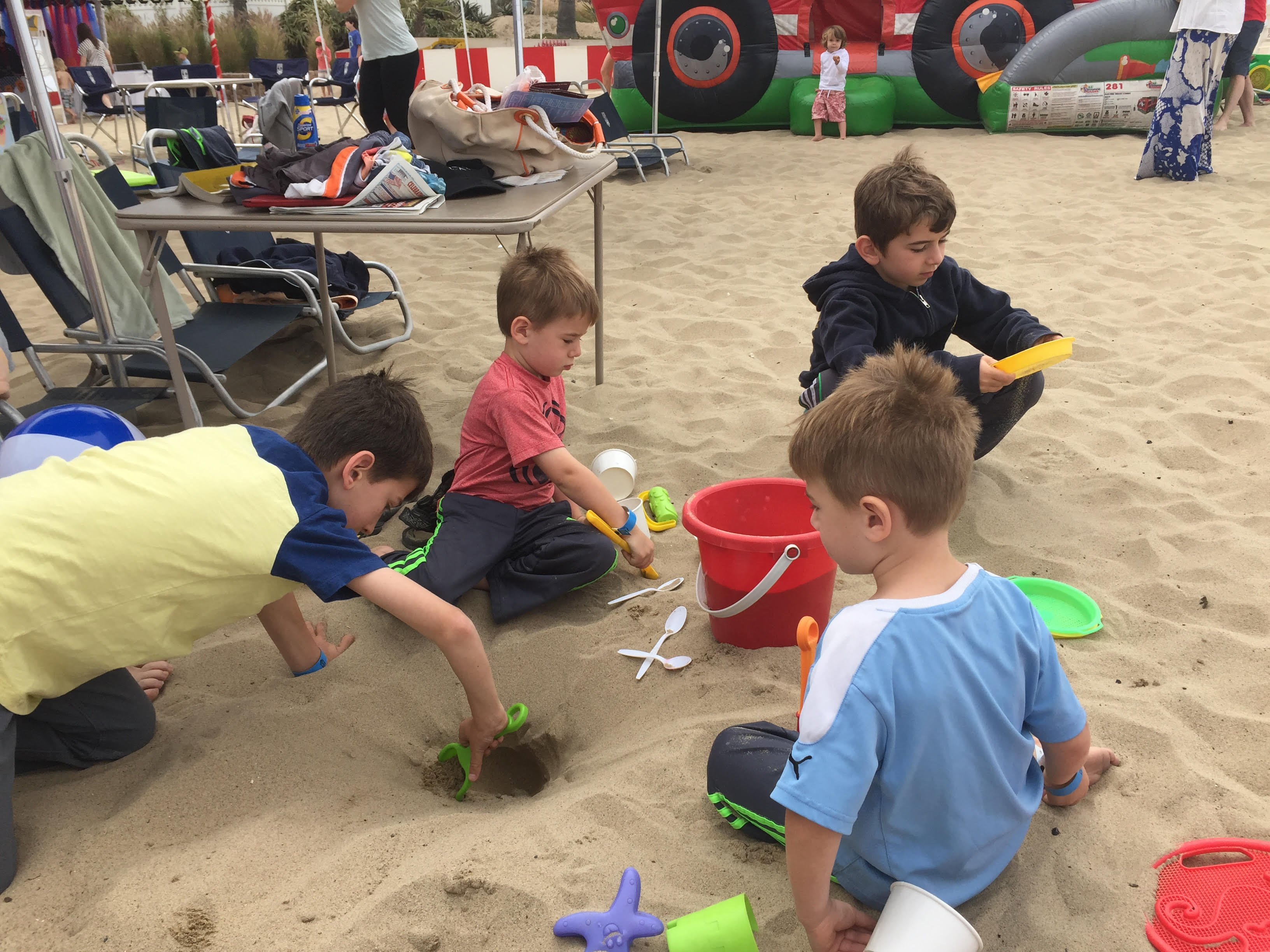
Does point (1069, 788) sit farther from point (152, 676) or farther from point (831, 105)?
point (831, 105)

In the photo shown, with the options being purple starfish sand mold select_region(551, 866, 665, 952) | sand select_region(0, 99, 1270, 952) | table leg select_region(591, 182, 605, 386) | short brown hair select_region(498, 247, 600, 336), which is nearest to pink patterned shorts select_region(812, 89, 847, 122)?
sand select_region(0, 99, 1270, 952)

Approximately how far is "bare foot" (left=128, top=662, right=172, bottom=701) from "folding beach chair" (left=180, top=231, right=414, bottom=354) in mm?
2058

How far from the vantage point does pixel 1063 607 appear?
2.31m

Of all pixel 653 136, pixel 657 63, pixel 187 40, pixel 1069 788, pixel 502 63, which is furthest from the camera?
pixel 187 40

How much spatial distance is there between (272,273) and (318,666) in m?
2.14

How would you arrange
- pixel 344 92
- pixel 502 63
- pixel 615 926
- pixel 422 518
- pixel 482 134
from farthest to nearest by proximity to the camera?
pixel 502 63, pixel 344 92, pixel 482 134, pixel 422 518, pixel 615 926

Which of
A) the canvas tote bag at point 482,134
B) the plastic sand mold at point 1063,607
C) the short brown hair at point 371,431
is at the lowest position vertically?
the plastic sand mold at point 1063,607

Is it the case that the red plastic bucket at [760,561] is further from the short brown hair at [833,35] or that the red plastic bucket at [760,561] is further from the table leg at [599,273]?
the short brown hair at [833,35]

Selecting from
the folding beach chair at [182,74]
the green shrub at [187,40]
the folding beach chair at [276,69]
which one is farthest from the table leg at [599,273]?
the green shrub at [187,40]

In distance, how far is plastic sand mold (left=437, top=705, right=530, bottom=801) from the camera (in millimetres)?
1977

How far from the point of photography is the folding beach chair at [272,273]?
4.09 metres

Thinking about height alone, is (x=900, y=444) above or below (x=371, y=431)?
above

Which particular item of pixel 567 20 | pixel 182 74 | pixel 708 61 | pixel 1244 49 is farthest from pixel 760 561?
pixel 567 20

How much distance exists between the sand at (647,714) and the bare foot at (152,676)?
0.04 m
